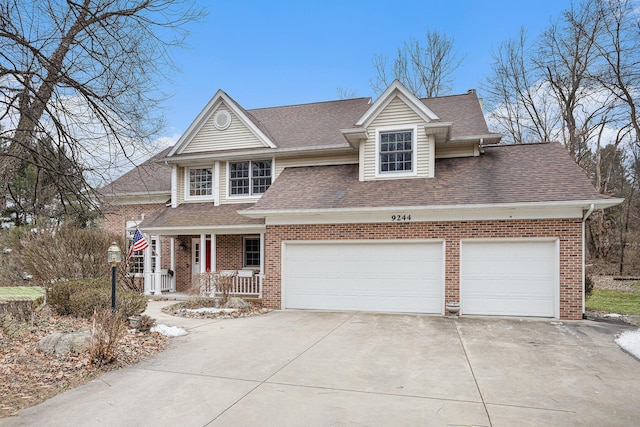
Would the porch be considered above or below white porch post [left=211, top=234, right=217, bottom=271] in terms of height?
below

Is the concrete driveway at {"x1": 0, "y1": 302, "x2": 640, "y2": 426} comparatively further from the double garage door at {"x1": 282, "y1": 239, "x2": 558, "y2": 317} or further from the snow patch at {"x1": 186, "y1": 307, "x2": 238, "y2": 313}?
the snow patch at {"x1": 186, "y1": 307, "x2": 238, "y2": 313}

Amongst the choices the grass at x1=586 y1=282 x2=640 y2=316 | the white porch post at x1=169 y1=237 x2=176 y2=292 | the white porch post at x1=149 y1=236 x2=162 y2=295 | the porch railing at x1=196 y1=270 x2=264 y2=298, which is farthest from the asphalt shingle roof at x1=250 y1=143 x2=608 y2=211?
the white porch post at x1=169 y1=237 x2=176 y2=292

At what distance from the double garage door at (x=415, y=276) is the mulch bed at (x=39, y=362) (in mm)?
5280

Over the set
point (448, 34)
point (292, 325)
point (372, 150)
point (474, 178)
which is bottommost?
point (292, 325)

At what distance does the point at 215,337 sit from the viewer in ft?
27.6

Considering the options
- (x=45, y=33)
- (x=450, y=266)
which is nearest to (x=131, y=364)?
(x=45, y=33)

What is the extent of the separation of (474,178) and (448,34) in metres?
17.9

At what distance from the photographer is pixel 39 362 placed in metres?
6.02

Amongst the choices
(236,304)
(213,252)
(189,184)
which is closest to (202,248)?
(213,252)

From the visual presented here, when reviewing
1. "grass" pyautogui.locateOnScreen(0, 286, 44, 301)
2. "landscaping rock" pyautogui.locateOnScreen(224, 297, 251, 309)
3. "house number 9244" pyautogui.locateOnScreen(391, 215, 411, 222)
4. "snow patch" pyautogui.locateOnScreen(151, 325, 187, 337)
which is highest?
"house number 9244" pyautogui.locateOnScreen(391, 215, 411, 222)

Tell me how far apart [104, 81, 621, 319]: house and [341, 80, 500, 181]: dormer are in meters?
0.05

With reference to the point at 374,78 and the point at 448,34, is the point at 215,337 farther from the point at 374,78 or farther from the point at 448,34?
the point at 448,34

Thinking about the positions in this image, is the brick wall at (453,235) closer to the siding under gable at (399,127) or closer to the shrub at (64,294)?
the siding under gable at (399,127)

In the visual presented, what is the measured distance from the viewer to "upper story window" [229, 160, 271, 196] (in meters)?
15.5
